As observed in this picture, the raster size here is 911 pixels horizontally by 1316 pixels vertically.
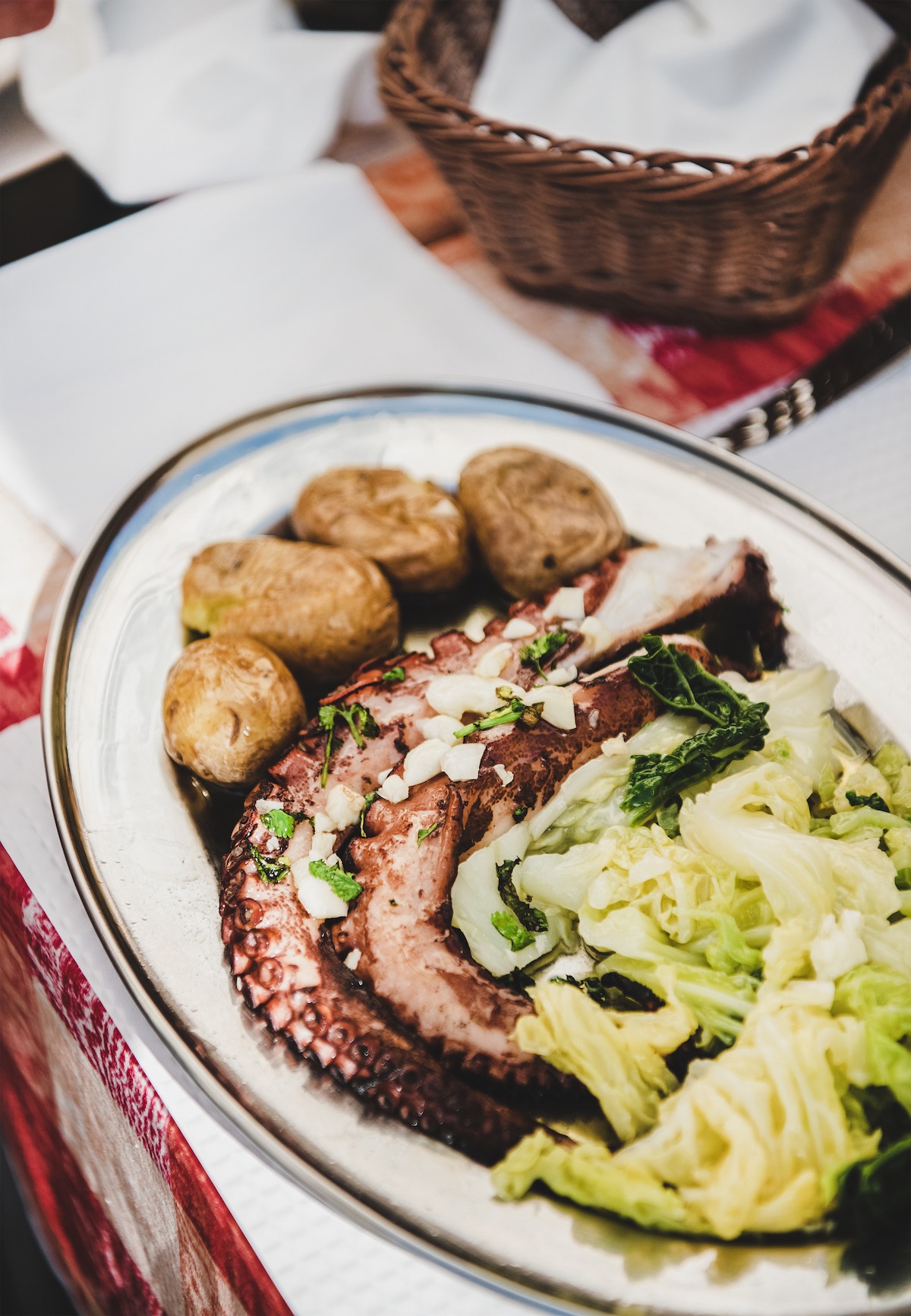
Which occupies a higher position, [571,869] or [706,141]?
[706,141]

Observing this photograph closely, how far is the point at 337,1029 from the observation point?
1085mm

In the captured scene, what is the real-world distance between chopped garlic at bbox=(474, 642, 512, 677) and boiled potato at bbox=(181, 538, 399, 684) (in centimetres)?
18

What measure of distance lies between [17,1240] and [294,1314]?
1055 mm

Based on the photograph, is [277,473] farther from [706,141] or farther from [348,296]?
[706,141]

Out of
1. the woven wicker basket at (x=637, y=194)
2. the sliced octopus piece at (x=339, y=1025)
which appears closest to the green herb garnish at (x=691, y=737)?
the sliced octopus piece at (x=339, y=1025)

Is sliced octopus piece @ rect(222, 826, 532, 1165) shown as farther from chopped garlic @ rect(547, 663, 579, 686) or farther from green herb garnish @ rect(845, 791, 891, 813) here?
green herb garnish @ rect(845, 791, 891, 813)

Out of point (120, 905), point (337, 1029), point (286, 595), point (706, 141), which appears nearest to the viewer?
point (337, 1029)

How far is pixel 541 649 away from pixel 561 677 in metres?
0.05

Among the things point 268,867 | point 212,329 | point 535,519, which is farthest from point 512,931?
point 212,329

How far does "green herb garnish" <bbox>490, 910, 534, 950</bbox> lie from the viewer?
1218 mm

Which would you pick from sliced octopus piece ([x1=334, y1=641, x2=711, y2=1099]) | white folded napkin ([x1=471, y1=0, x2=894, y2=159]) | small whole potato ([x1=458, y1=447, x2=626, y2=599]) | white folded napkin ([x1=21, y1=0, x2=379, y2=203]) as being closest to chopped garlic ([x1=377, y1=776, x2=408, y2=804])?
sliced octopus piece ([x1=334, y1=641, x2=711, y2=1099])

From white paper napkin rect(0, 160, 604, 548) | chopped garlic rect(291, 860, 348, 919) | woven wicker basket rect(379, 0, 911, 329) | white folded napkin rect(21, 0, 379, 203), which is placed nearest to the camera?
chopped garlic rect(291, 860, 348, 919)

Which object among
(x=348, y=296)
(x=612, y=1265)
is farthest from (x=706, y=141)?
(x=612, y=1265)

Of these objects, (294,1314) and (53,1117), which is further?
(53,1117)
